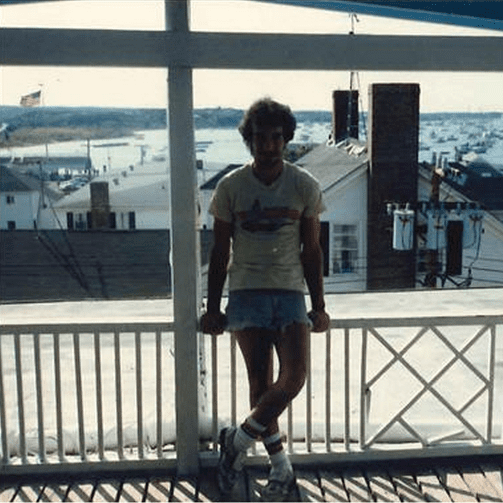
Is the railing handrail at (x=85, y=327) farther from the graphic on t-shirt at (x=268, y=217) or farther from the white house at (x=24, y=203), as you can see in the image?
the white house at (x=24, y=203)

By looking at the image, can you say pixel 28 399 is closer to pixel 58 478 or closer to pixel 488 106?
pixel 58 478

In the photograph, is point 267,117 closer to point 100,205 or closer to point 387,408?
point 387,408

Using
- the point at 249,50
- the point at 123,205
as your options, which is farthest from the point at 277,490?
the point at 123,205

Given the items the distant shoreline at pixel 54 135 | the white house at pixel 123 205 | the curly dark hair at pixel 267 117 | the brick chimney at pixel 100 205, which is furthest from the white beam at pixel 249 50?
the brick chimney at pixel 100 205

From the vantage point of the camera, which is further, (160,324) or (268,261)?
(160,324)

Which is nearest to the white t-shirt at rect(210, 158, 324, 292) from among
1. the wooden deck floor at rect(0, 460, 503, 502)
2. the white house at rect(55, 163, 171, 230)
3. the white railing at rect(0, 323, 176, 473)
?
the white railing at rect(0, 323, 176, 473)
